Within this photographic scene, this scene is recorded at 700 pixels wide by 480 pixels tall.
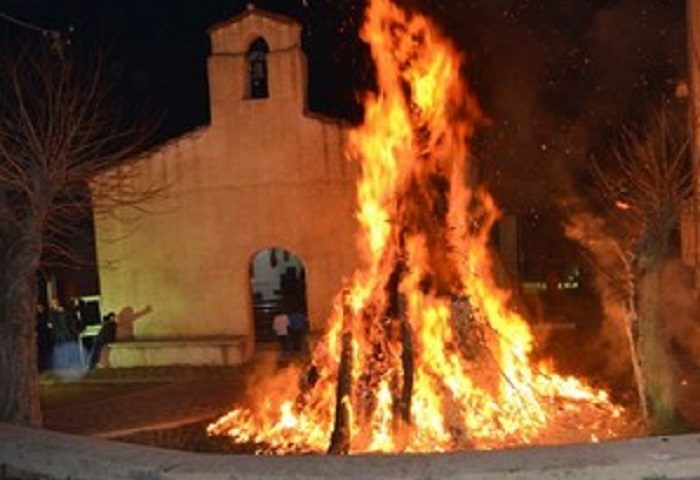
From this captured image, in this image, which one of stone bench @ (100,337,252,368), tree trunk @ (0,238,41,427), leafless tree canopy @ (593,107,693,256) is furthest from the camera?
stone bench @ (100,337,252,368)

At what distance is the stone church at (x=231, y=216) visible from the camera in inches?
749

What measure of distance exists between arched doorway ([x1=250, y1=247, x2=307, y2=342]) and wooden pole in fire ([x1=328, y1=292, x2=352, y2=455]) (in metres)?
7.82

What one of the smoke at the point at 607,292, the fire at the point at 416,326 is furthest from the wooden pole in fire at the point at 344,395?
the smoke at the point at 607,292

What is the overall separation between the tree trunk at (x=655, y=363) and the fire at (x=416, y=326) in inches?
26.9

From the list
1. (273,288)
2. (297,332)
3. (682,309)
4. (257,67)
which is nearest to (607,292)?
(682,309)

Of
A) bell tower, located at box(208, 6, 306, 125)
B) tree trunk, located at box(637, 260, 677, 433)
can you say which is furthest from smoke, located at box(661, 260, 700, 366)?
bell tower, located at box(208, 6, 306, 125)

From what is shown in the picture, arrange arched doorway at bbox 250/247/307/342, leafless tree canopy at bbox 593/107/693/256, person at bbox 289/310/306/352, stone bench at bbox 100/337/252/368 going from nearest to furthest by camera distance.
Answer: leafless tree canopy at bbox 593/107/693/256 → stone bench at bbox 100/337/252/368 → person at bbox 289/310/306/352 → arched doorway at bbox 250/247/307/342

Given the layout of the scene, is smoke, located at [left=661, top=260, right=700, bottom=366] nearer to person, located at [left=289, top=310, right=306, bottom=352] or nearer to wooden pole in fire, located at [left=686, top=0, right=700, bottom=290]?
wooden pole in fire, located at [left=686, top=0, right=700, bottom=290]

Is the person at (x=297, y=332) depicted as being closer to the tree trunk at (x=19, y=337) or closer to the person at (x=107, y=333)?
the person at (x=107, y=333)

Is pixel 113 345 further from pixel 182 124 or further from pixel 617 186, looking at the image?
pixel 182 124

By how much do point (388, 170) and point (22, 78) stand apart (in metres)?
9.16

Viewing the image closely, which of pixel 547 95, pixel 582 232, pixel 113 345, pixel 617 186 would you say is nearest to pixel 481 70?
pixel 547 95

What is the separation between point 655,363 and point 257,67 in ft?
37.4

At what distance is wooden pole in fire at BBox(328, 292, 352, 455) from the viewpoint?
36.2 ft
